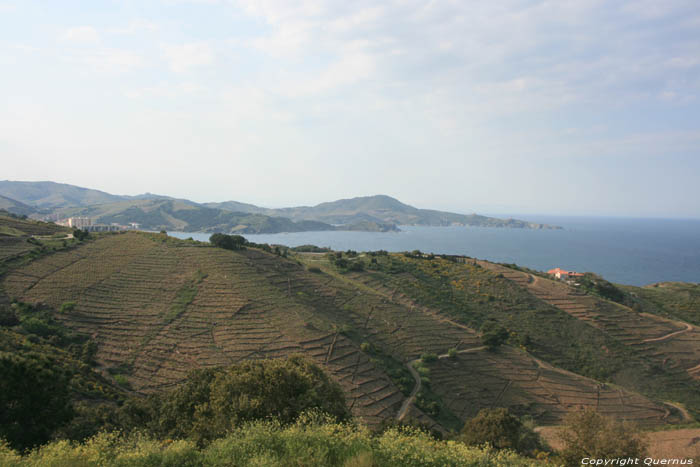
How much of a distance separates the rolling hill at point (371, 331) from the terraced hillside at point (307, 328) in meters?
0.16

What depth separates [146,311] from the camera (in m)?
36.0

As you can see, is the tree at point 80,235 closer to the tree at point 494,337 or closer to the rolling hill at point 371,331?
the rolling hill at point 371,331

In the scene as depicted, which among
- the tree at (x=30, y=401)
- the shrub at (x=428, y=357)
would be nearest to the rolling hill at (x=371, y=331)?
the shrub at (x=428, y=357)

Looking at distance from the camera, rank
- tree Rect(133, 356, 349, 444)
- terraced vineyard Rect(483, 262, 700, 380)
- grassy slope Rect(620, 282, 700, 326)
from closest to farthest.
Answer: tree Rect(133, 356, 349, 444) < terraced vineyard Rect(483, 262, 700, 380) < grassy slope Rect(620, 282, 700, 326)

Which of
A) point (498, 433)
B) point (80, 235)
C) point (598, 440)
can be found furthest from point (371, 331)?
point (80, 235)

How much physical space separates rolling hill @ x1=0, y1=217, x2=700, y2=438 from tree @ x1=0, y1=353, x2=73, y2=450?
1030cm

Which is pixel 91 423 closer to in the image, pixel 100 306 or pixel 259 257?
pixel 100 306

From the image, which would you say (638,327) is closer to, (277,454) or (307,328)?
(307,328)

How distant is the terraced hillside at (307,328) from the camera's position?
30.3 metres

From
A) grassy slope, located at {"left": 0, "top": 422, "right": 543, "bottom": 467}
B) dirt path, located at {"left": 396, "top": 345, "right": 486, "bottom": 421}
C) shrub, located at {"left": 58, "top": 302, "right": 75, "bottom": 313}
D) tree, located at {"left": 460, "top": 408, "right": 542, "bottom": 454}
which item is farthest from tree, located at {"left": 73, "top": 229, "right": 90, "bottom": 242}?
→ tree, located at {"left": 460, "top": 408, "right": 542, "bottom": 454}

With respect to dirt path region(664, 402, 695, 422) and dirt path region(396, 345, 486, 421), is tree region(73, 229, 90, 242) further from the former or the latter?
dirt path region(664, 402, 695, 422)

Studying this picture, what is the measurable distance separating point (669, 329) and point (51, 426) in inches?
2594

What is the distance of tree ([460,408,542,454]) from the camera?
2002cm

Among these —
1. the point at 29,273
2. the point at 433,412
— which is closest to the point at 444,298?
the point at 433,412
